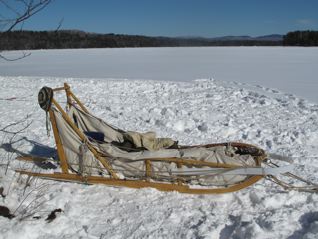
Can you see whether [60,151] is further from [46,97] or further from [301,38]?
[301,38]

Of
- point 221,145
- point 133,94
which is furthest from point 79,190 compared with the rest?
point 133,94

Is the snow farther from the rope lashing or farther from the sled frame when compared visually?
the rope lashing

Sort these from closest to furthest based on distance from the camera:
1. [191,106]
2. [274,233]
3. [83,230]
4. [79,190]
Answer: [274,233]
[83,230]
[79,190]
[191,106]

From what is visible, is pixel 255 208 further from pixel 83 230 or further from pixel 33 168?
pixel 33 168

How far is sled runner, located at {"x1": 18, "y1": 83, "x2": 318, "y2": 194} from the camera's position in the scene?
3.95m

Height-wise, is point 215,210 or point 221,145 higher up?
point 221,145

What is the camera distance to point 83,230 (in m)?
3.37

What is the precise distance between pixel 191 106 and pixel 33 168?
469 centimetres

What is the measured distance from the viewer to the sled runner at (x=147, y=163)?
395 cm

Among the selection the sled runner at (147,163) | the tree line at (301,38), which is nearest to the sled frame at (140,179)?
the sled runner at (147,163)

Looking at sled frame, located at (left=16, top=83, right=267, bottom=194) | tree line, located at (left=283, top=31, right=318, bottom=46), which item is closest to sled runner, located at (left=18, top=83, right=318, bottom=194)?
sled frame, located at (left=16, top=83, right=267, bottom=194)

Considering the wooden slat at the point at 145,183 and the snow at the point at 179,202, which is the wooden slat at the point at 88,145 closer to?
the wooden slat at the point at 145,183

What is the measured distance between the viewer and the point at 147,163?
4031mm

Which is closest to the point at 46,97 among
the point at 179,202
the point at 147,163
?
the point at 147,163
